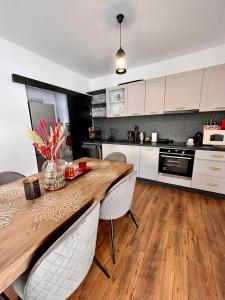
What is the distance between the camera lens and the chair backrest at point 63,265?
57cm

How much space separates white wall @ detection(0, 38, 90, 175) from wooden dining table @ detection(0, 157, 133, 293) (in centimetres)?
104

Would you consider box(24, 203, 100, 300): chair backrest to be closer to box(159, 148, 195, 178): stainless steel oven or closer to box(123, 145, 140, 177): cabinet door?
box(159, 148, 195, 178): stainless steel oven

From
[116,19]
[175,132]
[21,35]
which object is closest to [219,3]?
[116,19]

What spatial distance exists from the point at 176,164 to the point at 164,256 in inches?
61.3

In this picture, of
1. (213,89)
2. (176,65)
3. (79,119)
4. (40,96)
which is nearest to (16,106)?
(40,96)

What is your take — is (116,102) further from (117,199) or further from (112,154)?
(117,199)

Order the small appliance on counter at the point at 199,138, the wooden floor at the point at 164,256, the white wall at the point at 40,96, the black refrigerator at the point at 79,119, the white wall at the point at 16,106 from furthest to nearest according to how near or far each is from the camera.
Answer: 1. the black refrigerator at the point at 79,119
2. the white wall at the point at 40,96
3. the small appliance on counter at the point at 199,138
4. the white wall at the point at 16,106
5. the wooden floor at the point at 164,256

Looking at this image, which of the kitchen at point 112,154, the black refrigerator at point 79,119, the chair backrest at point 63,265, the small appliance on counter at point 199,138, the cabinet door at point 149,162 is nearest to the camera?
the chair backrest at point 63,265

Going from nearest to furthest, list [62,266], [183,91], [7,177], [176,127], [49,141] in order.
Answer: [62,266] → [49,141] → [7,177] → [183,91] → [176,127]

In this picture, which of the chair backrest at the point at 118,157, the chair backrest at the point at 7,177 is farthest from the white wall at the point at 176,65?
the chair backrest at the point at 7,177

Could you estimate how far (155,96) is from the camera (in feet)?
8.79

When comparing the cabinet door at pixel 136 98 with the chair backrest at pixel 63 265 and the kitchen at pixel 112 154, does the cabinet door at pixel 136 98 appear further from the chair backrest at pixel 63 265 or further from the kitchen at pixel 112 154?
the chair backrest at pixel 63 265

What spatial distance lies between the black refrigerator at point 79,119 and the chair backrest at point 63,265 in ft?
9.20

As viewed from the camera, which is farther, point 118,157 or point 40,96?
point 40,96
